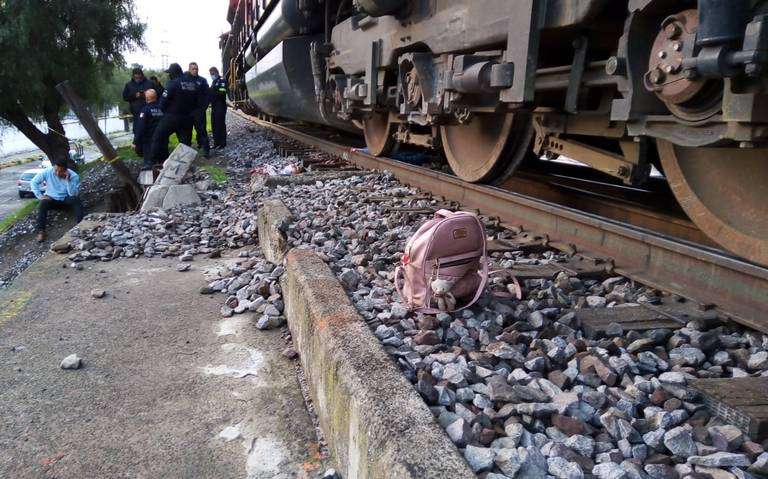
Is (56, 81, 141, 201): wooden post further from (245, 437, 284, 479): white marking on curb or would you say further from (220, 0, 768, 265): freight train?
(245, 437, 284, 479): white marking on curb

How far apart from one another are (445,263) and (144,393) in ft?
4.61

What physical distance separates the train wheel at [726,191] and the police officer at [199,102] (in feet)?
31.1

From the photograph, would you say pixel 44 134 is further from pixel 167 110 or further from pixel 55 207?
pixel 167 110

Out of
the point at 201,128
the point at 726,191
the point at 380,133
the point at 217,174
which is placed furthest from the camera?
the point at 201,128

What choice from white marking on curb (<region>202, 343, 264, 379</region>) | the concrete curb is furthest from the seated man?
the concrete curb

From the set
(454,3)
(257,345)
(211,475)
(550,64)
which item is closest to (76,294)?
(257,345)

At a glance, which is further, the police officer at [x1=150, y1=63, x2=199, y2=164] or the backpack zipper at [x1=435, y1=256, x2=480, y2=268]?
the police officer at [x1=150, y1=63, x2=199, y2=164]

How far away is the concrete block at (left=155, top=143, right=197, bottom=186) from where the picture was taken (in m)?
7.59

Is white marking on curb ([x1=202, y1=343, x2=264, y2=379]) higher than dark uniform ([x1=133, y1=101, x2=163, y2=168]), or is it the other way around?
dark uniform ([x1=133, y1=101, x2=163, y2=168])

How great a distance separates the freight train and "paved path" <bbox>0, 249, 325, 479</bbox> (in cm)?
207

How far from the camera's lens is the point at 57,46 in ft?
47.5

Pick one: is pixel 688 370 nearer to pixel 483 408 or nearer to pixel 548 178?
pixel 483 408

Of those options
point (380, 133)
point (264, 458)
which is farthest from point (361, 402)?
point (380, 133)

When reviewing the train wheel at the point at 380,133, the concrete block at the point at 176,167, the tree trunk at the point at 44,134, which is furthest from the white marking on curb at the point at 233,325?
the tree trunk at the point at 44,134
